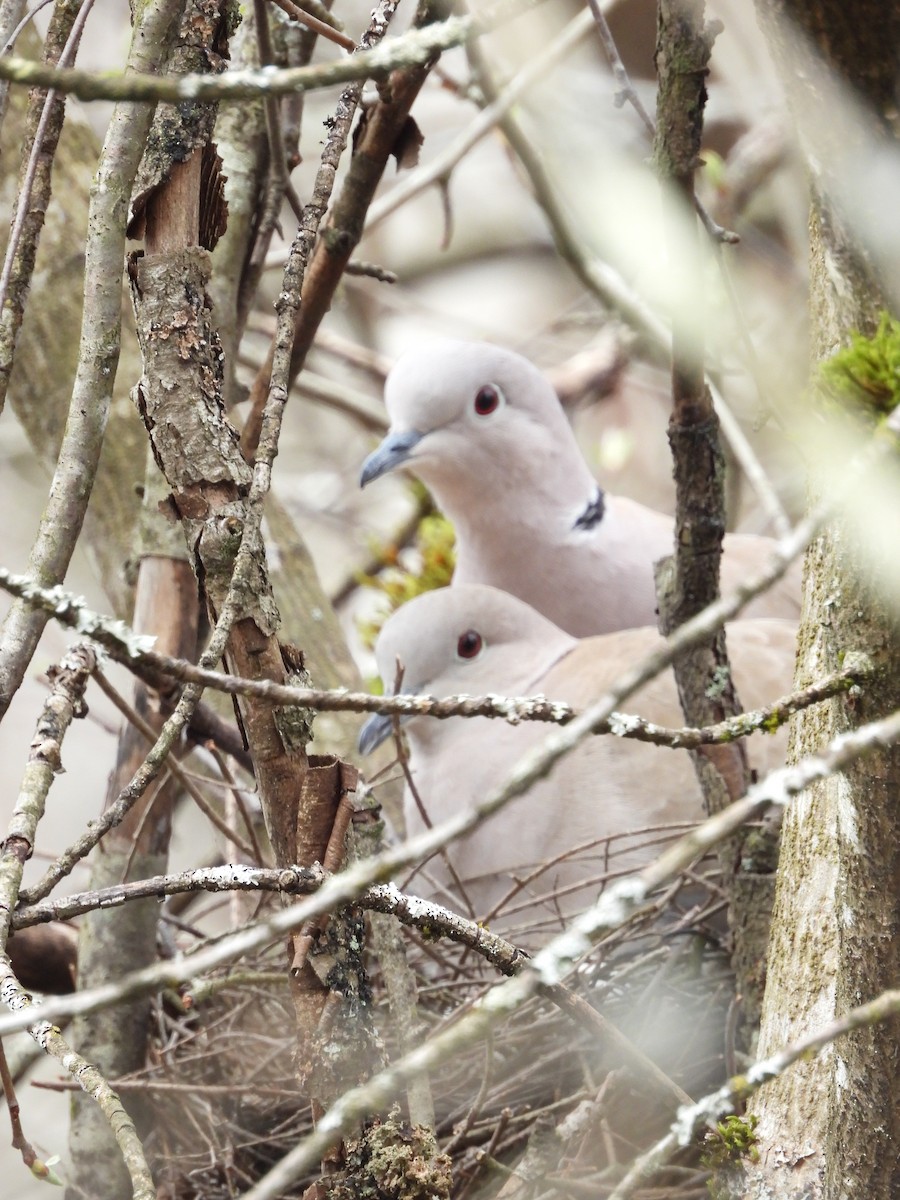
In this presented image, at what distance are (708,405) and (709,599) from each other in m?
0.21

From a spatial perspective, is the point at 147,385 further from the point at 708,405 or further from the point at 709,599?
the point at 709,599

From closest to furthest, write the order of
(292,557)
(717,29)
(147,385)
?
(147,385), (717,29), (292,557)

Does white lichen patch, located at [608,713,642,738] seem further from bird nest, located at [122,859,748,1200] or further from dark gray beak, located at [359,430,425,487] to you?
dark gray beak, located at [359,430,425,487]

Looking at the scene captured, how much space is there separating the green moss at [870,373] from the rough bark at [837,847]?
72 millimetres

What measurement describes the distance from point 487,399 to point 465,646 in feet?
1.69

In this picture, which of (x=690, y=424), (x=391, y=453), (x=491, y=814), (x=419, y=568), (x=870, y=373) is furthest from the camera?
(x=419, y=568)

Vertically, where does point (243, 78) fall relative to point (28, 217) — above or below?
below

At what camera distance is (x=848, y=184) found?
69 cm

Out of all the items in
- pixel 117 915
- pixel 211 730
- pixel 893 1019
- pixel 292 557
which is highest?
pixel 292 557

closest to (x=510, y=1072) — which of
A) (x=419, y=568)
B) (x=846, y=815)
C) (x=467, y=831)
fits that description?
(x=846, y=815)

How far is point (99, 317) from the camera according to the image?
2.97 feet

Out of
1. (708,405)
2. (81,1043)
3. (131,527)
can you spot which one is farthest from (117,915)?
(708,405)

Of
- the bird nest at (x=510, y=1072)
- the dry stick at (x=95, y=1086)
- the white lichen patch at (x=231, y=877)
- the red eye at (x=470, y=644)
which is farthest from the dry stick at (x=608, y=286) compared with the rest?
the dry stick at (x=95, y=1086)

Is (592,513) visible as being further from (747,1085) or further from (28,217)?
(747,1085)
